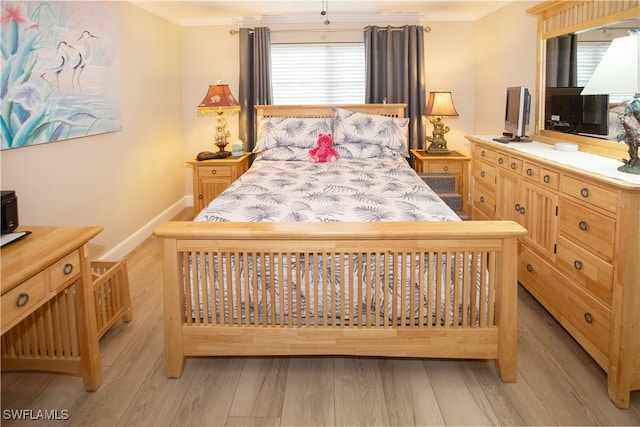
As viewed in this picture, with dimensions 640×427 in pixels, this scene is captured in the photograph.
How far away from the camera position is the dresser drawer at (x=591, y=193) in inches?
83.0

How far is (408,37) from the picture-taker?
5172mm

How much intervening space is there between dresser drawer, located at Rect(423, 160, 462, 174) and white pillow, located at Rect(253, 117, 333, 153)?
1.02 metres

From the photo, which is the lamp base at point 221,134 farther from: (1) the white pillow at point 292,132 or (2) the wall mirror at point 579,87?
(2) the wall mirror at point 579,87

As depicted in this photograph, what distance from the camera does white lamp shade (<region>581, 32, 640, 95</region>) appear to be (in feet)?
7.04

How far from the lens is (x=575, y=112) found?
325 cm

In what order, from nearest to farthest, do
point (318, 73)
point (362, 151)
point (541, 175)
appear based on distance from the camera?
point (541, 175) → point (362, 151) → point (318, 73)

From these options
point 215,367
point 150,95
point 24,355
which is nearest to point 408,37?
point 150,95

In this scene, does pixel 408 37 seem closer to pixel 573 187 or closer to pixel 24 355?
pixel 573 187

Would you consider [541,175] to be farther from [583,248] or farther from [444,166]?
[444,166]

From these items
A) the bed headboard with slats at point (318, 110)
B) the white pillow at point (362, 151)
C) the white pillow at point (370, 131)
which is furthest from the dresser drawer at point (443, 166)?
the bed headboard with slats at point (318, 110)

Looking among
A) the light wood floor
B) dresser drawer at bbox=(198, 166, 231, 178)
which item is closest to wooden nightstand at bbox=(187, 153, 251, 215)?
dresser drawer at bbox=(198, 166, 231, 178)

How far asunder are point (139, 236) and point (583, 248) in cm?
341

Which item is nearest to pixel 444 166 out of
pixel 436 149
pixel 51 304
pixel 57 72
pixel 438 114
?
pixel 436 149

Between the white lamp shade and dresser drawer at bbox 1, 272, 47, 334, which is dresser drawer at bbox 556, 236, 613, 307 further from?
dresser drawer at bbox 1, 272, 47, 334
